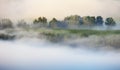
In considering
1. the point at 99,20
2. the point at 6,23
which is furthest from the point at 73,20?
the point at 6,23

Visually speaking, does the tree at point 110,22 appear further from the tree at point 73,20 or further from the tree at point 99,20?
the tree at point 73,20

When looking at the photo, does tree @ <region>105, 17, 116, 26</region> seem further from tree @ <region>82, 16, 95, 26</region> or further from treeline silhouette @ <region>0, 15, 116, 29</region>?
tree @ <region>82, 16, 95, 26</region>

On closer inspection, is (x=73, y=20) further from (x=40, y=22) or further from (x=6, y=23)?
(x=6, y=23)

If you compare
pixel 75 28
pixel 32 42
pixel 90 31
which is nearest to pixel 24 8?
pixel 32 42

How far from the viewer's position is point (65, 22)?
177 centimetres

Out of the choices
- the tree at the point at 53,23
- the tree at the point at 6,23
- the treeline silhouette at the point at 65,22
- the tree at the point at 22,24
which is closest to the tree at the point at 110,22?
the treeline silhouette at the point at 65,22

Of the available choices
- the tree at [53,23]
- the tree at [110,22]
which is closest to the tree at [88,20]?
the tree at [110,22]

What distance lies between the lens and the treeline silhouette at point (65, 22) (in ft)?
5.80

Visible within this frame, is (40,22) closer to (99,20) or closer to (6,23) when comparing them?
(6,23)

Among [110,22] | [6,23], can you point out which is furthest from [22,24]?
[110,22]

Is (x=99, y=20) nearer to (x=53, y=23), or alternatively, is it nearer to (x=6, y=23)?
(x=53, y=23)

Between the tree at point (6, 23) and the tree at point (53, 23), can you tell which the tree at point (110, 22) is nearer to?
the tree at point (53, 23)

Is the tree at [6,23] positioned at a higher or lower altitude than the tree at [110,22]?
lower

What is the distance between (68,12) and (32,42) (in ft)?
1.17
